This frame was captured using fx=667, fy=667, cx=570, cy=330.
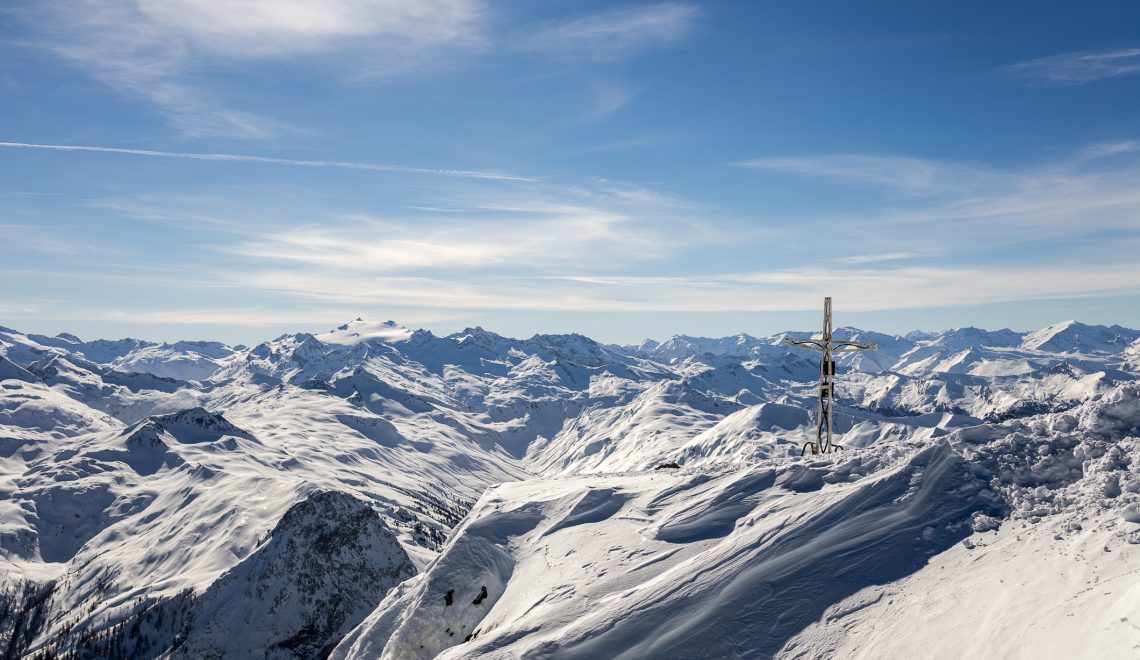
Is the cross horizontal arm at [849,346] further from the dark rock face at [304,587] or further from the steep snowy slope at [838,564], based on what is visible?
the dark rock face at [304,587]

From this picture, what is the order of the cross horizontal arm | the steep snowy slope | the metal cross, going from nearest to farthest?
the steep snowy slope, the cross horizontal arm, the metal cross

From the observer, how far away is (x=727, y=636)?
2266 cm

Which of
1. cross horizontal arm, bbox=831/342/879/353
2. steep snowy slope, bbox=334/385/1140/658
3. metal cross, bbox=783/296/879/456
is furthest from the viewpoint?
metal cross, bbox=783/296/879/456

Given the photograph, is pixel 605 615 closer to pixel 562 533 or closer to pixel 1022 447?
pixel 562 533

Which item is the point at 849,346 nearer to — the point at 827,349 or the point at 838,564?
the point at 827,349

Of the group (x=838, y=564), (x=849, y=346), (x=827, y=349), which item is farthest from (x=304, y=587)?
(x=838, y=564)

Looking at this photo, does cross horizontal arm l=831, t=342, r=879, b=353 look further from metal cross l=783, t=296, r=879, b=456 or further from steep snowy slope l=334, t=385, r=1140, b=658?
steep snowy slope l=334, t=385, r=1140, b=658

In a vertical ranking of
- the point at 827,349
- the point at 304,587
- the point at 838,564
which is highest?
the point at 827,349

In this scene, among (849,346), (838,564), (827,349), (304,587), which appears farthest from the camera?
(304,587)

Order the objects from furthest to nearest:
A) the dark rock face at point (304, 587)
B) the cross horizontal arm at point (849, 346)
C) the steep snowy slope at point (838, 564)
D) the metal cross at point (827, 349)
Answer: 1. the dark rock face at point (304, 587)
2. the metal cross at point (827, 349)
3. the cross horizontal arm at point (849, 346)
4. the steep snowy slope at point (838, 564)

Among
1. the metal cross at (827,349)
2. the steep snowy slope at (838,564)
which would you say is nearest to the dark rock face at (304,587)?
the steep snowy slope at (838,564)

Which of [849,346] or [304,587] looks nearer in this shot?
[849,346]

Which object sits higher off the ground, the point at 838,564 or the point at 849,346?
the point at 849,346

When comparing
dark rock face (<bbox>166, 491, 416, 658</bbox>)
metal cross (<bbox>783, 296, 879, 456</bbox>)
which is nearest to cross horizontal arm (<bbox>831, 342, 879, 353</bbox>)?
metal cross (<bbox>783, 296, 879, 456</bbox>)
